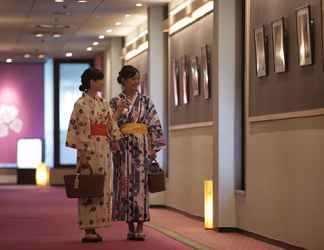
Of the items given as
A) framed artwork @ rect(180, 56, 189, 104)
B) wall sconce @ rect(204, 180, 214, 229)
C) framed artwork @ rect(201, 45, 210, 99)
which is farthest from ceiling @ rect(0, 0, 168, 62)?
wall sconce @ rect(204, 180, 214, 229)

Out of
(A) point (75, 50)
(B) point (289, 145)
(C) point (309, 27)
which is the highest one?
(A) point (75, 50)

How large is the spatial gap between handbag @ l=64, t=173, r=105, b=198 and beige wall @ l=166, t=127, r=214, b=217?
3.24 metres

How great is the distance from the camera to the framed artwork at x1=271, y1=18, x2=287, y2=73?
27.8 ft

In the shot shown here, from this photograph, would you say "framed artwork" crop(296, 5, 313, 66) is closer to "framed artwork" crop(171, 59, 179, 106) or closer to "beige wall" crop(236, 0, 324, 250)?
"beige wall" crop(236, 0, 324, 250)

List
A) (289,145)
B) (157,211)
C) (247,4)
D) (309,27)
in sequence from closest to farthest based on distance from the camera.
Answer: (309,27)
(289,145)
(247,4)
(157,211)

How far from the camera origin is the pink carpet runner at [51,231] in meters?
8.50

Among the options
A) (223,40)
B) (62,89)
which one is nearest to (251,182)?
(223,40)

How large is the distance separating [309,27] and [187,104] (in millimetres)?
5608

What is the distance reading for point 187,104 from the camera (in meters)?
13.2

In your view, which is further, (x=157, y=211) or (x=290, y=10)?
(x=157, y=211)

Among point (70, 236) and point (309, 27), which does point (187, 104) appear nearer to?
point (70, 236)

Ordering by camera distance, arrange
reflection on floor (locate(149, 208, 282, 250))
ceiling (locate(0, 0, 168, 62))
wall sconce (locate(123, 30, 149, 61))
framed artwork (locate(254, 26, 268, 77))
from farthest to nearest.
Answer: wall sconce (locate(123, 30, 149, 61))
ceiling (locate(0, 0, 168, 62))
framed artwork (locate(254, 26, 268, 77))
reflection on floor (locate(149, 208, 282, 250))

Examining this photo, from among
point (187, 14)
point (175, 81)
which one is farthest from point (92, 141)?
point (175, 81)

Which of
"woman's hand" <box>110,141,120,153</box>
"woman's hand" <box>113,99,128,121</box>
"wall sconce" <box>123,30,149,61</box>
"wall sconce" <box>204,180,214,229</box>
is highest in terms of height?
"wall sconce" <box>123,30,149,61</box>
